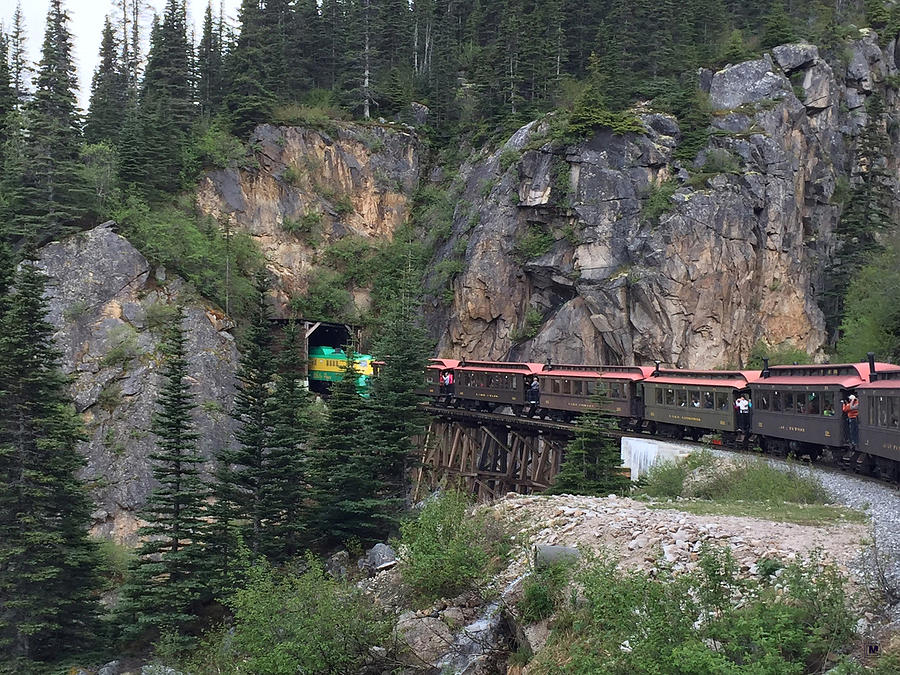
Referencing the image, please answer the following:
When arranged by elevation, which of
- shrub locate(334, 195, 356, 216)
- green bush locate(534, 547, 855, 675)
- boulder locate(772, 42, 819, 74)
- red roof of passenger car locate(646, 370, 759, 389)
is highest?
boulder locate(772, 42, 819, 74)

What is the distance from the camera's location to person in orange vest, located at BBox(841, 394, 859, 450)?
2150 cm

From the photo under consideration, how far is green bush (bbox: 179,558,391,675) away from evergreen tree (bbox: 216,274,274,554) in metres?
11.6

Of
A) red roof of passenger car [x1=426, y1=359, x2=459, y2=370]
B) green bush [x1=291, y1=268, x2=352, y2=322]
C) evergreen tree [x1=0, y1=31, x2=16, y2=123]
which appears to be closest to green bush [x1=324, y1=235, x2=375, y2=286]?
green bush [x1=291, y1=268, x2=352, y2=322]

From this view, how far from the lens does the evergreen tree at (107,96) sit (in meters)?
58.5

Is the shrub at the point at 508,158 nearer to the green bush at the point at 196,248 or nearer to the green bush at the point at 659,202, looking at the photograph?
the green bush at the point at 659,202

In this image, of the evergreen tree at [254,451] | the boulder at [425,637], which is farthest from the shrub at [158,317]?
the boulder at [425,637]

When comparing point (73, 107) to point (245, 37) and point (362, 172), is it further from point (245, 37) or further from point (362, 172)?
point (362, 172)

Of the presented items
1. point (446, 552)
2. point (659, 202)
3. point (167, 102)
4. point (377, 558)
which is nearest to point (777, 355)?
point (659, 202)

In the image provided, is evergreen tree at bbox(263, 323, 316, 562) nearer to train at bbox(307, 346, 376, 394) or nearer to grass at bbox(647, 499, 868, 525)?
grass at bbox(647, 499, 868, 525)

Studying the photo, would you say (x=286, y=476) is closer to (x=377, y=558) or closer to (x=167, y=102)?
(x=377, y=558)

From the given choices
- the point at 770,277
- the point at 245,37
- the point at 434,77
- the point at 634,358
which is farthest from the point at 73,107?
the point at 770,277

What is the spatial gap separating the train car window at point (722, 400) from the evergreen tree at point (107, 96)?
45.8m

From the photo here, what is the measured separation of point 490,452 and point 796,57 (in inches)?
1446

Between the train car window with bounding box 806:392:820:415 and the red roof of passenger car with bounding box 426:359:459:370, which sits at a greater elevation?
the red roof of passenger car with bounding box 426:359:459:370
